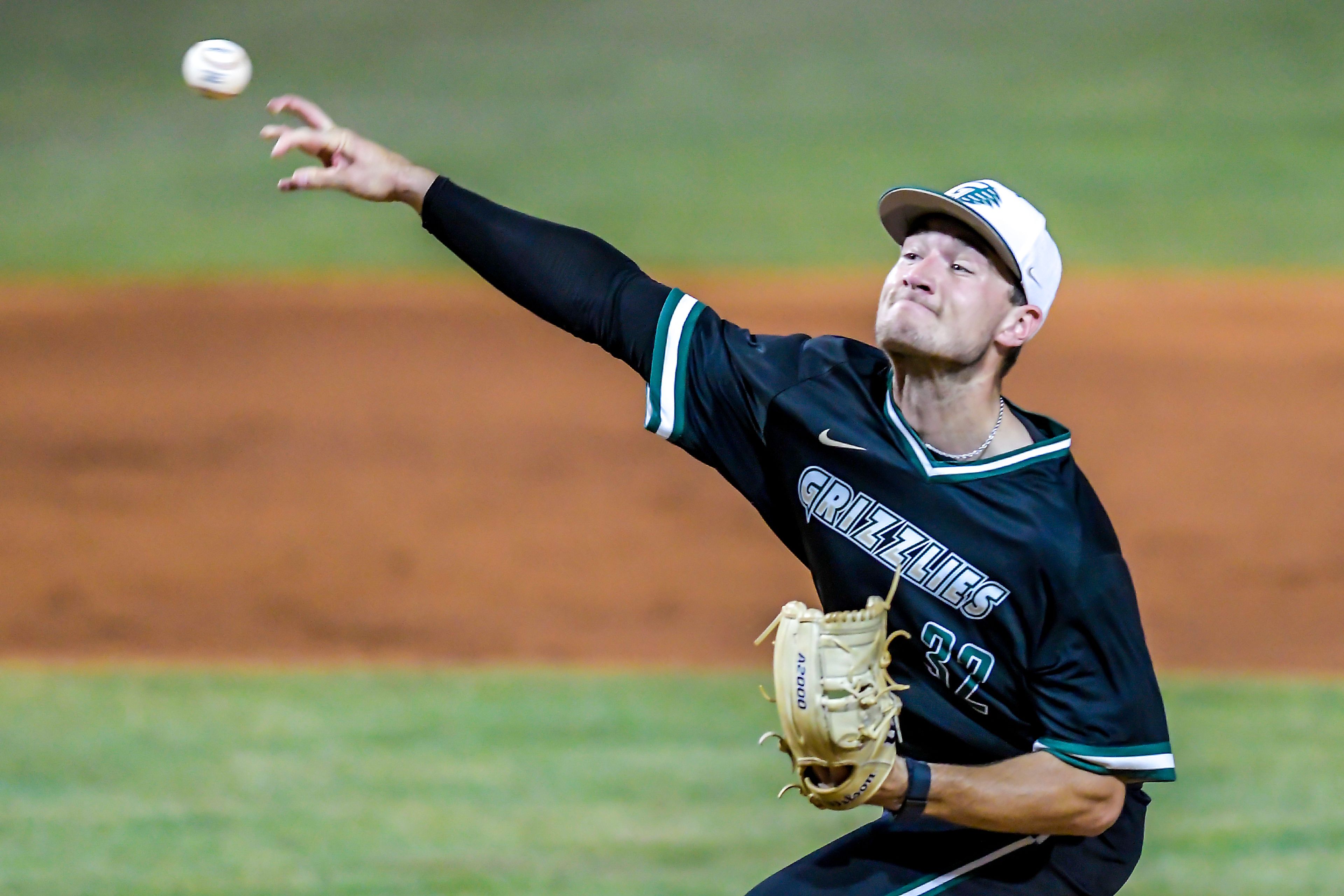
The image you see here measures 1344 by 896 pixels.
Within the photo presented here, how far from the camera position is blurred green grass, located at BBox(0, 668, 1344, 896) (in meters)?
5.36

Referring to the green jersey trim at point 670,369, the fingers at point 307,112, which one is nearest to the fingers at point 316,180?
the fingers at point 307,112

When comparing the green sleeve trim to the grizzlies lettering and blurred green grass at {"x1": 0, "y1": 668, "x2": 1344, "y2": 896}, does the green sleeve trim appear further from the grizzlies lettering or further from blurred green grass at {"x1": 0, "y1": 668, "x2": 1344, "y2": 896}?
blurred green grass at {"x1": 0, "y1": 668, "x2": 1344, "y2": 896}

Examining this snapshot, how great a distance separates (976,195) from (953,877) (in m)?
1.46

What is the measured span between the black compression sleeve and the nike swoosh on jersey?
409 mm

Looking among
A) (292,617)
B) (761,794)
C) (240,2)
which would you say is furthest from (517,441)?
(240,2)

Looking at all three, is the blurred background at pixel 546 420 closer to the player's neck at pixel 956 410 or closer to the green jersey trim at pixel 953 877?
the green jersey trim at pixel 953 877

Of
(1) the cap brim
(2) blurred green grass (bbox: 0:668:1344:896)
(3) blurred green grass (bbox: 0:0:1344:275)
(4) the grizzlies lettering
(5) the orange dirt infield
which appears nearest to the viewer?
(4) the grizzlies lettering

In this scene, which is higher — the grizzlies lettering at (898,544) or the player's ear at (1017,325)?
the player's ear at (1017,325)

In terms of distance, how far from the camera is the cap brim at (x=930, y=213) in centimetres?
336

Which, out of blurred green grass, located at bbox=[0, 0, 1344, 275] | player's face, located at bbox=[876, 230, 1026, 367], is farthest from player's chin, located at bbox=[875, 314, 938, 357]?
blurred green grass, located at bbox=[0, 0, 1344, 275]

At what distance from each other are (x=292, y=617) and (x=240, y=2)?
11099 mm

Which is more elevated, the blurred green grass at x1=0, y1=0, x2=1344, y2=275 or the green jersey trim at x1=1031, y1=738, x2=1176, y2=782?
the blurred green grass at x1=0, y1=0, x2=1344, y2=275

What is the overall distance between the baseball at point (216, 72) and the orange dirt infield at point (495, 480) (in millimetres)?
4159

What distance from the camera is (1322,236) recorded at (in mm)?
13672
